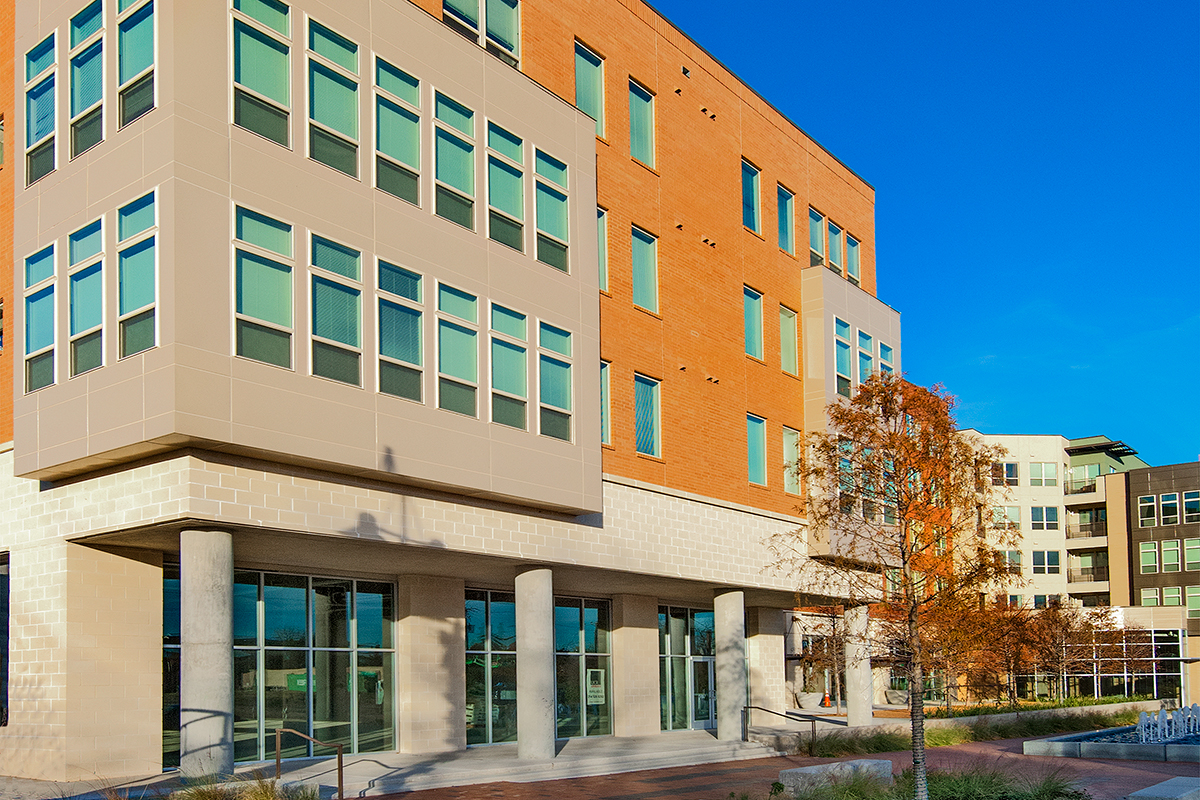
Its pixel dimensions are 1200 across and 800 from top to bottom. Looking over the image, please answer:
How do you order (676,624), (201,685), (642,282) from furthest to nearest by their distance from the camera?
(676,624), (642,282), (201,685)

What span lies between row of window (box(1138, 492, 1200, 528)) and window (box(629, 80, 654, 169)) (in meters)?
70.0

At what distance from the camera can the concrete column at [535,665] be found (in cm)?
2302

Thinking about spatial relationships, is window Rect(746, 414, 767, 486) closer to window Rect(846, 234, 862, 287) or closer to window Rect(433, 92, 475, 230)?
window Rect(846, 234, 862, 287)

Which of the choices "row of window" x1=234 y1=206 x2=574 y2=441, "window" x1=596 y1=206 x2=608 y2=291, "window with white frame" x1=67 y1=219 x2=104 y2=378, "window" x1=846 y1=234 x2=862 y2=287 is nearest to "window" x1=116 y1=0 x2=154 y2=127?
"window with white frame" x1=67 y1=219 x2=104 y2=378

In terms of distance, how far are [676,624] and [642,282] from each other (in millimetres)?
10097

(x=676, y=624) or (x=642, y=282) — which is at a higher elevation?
(x=642, y=282)

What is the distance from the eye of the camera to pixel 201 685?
16.7 meters

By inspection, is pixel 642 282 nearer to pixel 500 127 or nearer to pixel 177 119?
pixel 500 127

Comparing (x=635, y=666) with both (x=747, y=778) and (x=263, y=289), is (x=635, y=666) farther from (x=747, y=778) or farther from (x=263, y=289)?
(x=263, y=289)

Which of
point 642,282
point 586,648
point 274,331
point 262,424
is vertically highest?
point 642,282

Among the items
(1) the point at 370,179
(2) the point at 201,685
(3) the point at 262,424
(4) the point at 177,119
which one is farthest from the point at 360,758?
(4) the point at 177,119

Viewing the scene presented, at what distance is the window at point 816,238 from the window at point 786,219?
50.5 inches

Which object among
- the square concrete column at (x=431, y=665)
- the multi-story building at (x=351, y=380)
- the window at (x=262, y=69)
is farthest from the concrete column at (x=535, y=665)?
the window at (x=262, y=69)

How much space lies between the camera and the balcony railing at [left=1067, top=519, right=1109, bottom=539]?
91.5 meters
